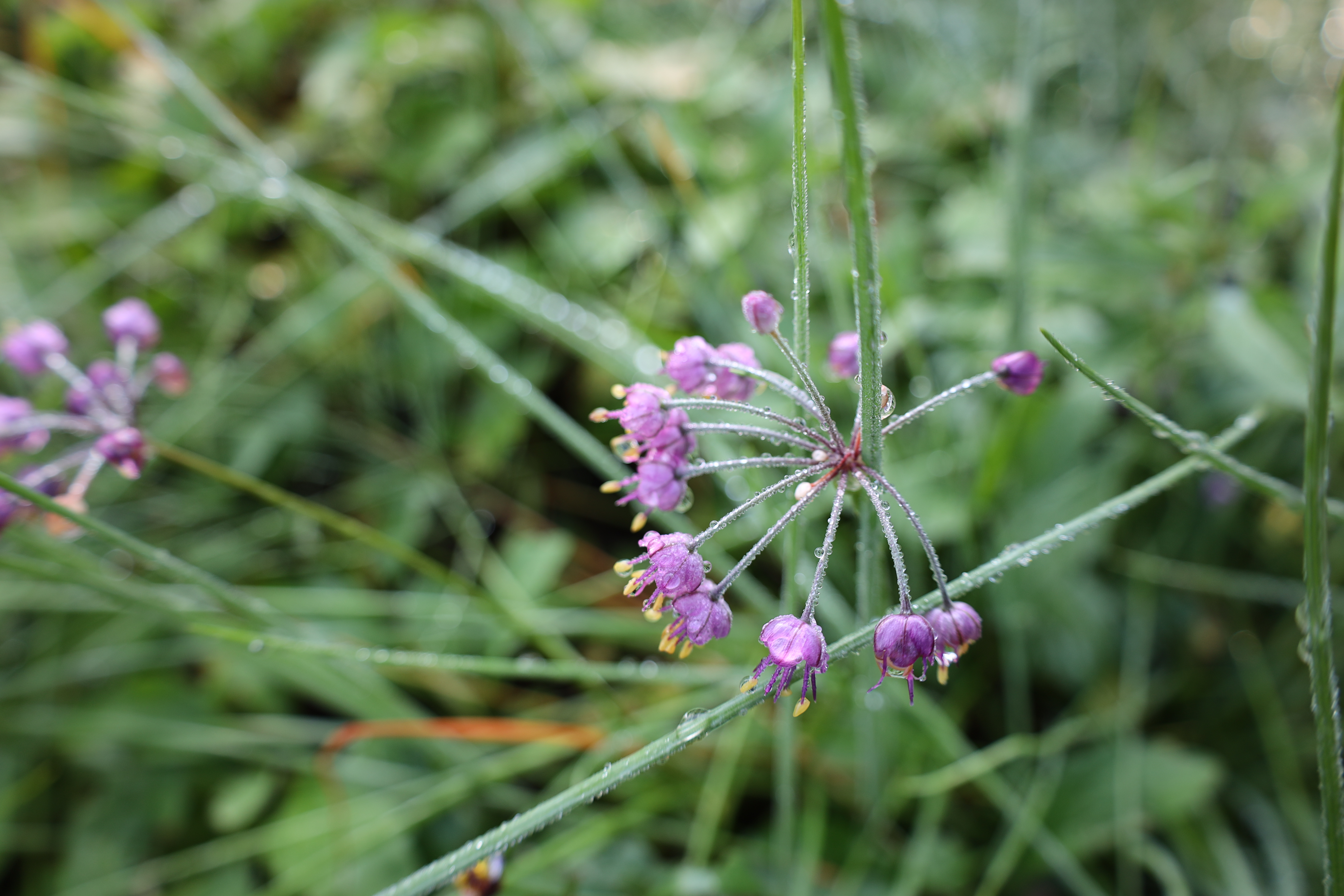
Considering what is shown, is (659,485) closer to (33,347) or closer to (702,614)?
(702,614)

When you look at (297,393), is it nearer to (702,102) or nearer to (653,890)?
(702,102)

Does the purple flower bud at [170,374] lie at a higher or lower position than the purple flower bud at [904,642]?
higher

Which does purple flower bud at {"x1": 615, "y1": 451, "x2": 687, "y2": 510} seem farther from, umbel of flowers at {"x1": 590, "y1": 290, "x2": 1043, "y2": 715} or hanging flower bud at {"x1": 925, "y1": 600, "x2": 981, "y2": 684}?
hanging flower bud at {"x1": 925, "y1": 600, "x2": 981, "y2": 684}

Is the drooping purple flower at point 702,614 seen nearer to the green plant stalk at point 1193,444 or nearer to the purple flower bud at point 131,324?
the green plant stalk at point 1193,444

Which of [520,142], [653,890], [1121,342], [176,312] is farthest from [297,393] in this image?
[1121,342]

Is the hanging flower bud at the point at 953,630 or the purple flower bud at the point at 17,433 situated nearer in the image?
the hanging flower bud at the point at 953,630

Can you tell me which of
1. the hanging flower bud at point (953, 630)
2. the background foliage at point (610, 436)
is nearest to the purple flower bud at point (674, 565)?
the hanging flower bud at point (953, 630)
